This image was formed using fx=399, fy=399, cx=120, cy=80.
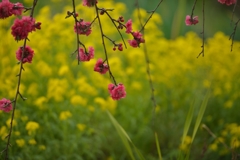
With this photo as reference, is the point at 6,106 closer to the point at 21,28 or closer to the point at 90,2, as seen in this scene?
the point at 21,28

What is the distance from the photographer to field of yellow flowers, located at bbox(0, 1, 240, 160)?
9.29ft

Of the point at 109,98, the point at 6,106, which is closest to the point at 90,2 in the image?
the point at 6,106

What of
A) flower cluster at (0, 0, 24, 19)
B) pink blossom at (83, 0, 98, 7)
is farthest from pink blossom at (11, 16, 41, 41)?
pink blossom at (83, 0, 98, 7)

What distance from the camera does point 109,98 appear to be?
329cm

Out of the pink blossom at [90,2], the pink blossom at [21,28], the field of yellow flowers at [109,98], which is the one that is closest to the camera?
the pink blossom at [21,28]

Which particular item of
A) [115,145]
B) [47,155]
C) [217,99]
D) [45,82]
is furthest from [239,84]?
[47,155]

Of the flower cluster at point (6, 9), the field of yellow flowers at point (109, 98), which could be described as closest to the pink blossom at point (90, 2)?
the flower cluster at point (6, 9)

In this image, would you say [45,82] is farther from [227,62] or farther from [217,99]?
[227,62]

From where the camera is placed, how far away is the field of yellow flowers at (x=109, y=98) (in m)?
2.83

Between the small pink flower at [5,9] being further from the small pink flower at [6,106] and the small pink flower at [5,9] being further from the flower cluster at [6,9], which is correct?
the small pink flower at [6,106]

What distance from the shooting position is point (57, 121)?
2.95m

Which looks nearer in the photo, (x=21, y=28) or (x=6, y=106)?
(x=21, y=28)

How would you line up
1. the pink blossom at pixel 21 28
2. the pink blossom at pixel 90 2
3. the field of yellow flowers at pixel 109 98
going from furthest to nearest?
1. the field of yellow flowers at pixel 109 98
2. the pink blossom at pixel 90 2
3. the pink blossom at pixel 21 28

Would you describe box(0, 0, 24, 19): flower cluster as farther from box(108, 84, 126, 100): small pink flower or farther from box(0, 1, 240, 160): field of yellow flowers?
box(0, 1, 240, 160): field of yellow flowers
